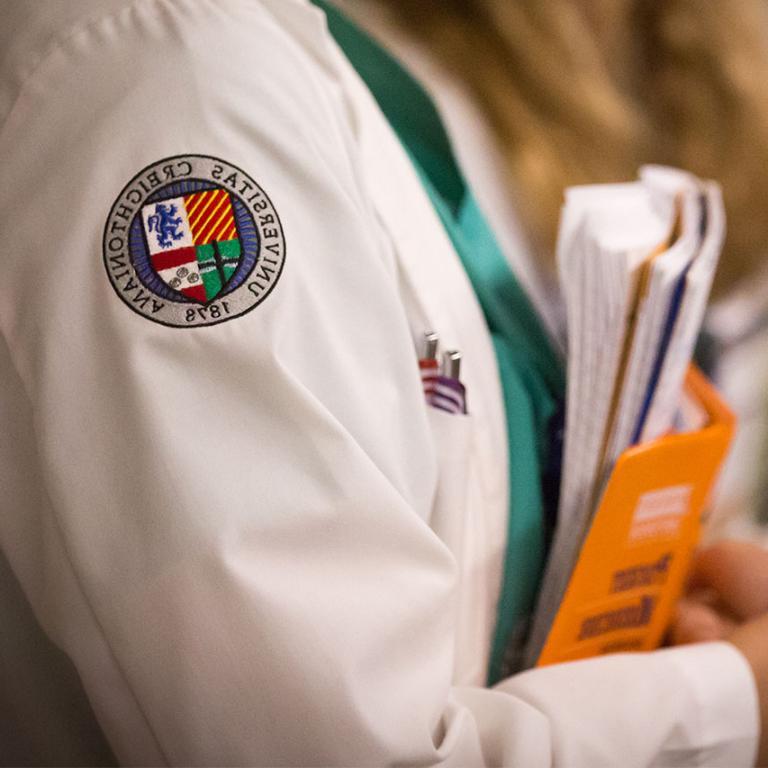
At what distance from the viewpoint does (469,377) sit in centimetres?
52

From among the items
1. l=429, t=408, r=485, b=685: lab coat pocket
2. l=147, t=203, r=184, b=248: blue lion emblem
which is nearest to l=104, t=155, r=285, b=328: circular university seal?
l=147, t=203, r=184, b=248: blue lion emblem

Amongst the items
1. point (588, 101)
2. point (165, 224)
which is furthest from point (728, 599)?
point (165, 224)

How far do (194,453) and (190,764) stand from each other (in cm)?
18

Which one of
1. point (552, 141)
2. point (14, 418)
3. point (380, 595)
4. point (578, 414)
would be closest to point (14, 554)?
point (14, 418)

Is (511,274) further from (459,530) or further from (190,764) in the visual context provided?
(190,764)

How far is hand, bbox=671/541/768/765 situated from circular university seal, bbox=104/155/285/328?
47 cm

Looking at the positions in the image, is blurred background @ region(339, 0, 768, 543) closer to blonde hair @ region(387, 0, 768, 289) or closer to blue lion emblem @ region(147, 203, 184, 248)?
blonde hair @ region(387, 0, 768, 289)

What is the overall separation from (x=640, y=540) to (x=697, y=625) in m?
0.14

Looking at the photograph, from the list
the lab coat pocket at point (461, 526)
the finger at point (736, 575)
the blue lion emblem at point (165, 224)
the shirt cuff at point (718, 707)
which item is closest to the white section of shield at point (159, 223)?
the blue lion emblem at point (165, 224)

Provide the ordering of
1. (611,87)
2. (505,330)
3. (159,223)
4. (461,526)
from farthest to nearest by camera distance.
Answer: (611,87) → (505,330) → (461,526) → (159,223)

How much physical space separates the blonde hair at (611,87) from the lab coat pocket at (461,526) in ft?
1.17

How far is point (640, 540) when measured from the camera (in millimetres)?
571

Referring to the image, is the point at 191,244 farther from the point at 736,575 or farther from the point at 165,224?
the point at 736,575

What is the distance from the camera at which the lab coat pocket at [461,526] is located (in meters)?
0.49
